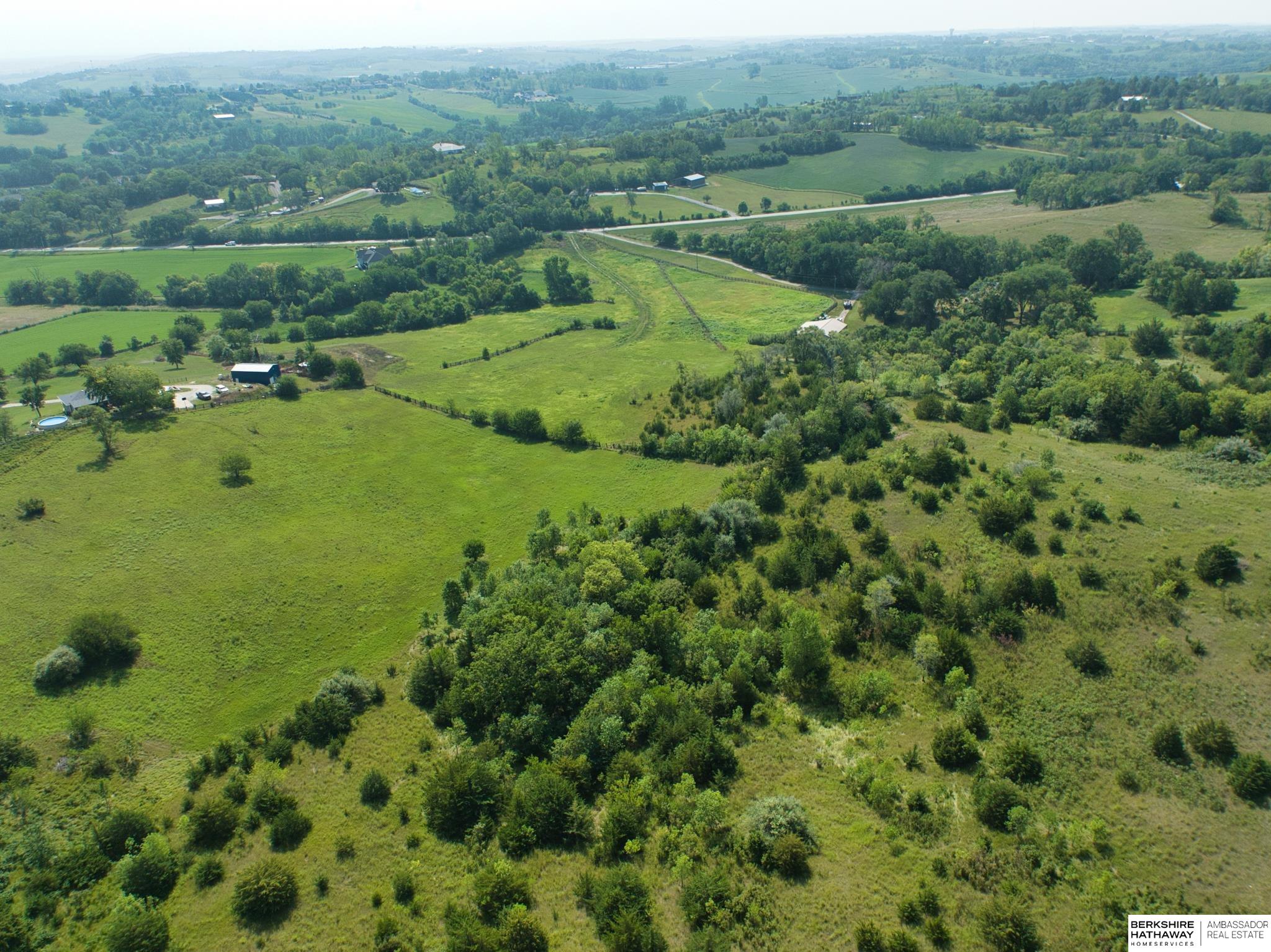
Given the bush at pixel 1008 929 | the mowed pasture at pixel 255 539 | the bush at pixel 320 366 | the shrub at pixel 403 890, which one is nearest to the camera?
the bush at pixel 1008 929

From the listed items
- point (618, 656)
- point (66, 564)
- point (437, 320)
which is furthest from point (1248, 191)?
point (66, 564)

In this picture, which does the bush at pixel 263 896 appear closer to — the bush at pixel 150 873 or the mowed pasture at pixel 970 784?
the mowed pasture at pixel 970 784

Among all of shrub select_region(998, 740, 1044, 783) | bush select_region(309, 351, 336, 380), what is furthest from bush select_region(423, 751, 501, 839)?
bush select_region(309, 351, 336, 380)

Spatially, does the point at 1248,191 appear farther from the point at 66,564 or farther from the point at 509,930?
the point at 66,564

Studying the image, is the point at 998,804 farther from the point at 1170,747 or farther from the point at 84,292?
the point at 84,292

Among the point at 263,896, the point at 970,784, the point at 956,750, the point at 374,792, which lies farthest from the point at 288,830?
the point at 970,784

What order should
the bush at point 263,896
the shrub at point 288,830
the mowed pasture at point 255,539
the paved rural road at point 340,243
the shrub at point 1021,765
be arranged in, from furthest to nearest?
the paved rural road at point 340,243, the mowed pasture at point 255,539, the shrub at point 288,830, the shrub at point 1021,765, the bush at point 263,896

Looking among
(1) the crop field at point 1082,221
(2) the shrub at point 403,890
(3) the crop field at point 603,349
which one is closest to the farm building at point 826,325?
(3) the crop field at point 603,349
